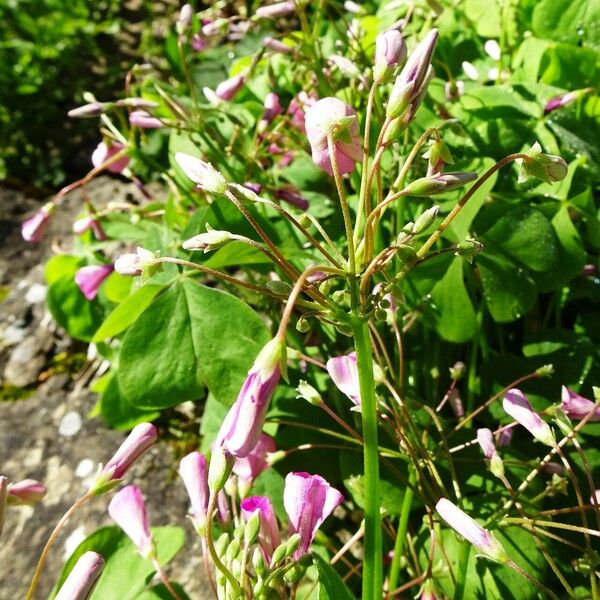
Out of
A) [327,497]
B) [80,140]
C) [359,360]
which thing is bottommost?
[80,140]

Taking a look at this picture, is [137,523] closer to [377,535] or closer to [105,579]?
[105,579]

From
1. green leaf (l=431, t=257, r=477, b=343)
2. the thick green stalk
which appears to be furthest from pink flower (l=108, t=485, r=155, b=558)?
green leaf (l=431, t=257, r=477, b=343)

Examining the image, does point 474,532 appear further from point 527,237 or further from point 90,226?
point 90,226

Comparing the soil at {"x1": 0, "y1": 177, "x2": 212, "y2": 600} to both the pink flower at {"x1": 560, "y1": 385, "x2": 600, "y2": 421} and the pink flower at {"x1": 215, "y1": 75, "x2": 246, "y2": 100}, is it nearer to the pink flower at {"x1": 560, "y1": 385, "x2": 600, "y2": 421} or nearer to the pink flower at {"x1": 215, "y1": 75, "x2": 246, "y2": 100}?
the pink flower at {"x1": 215, "y1": 75, "x2": 246, "y2": 100}

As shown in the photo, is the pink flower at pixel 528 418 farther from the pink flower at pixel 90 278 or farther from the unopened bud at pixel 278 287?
the pink flower at pixel 90 278

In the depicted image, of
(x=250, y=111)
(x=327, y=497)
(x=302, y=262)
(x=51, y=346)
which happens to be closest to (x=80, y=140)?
(x=51, y=346)

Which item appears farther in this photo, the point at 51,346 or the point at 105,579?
the point at 51,346
